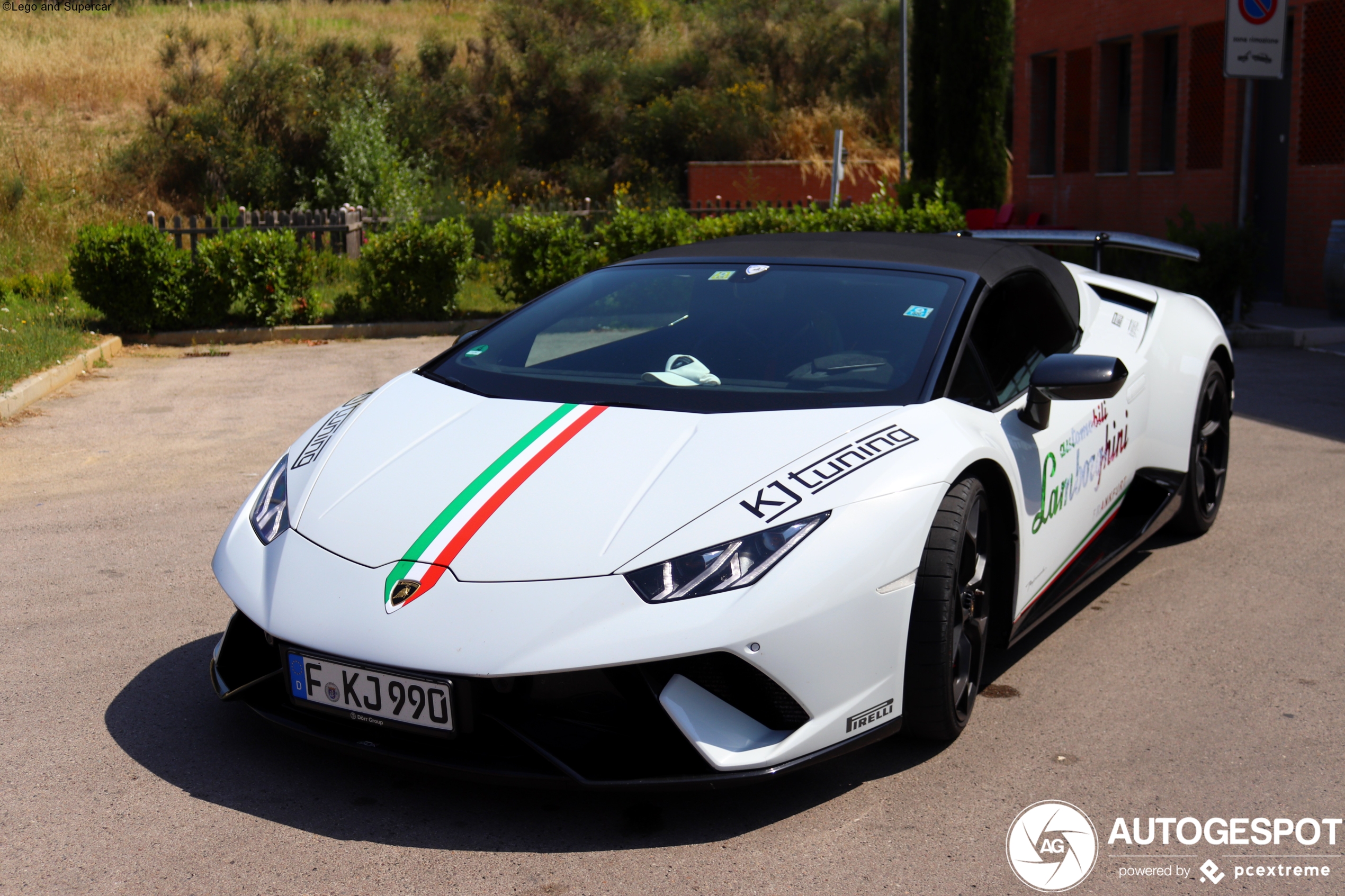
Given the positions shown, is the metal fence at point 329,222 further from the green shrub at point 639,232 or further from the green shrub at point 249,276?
the green shrub at point 249,276

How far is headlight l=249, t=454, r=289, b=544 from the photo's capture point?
127 inches

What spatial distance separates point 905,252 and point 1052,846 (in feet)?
6.87

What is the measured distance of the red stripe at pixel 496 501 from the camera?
2816 mm

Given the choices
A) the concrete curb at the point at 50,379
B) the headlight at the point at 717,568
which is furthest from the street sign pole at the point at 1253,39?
the concrete curb at the point at 50,379

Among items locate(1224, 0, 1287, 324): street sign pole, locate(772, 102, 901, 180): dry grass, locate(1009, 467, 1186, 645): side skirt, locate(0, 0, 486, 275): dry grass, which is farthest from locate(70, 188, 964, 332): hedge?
locate(772, 102, 901, 180): dry grass

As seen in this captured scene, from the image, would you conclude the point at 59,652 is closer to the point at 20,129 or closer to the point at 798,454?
the point at 798,454

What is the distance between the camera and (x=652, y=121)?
30.4 metres

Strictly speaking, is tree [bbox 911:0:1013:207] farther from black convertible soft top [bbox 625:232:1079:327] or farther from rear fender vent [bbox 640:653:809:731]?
rear fender vent [bbox 640:653:809:731]

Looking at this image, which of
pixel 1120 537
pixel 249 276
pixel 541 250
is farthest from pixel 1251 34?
pixel 249 276

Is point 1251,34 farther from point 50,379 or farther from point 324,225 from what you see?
point 324,225

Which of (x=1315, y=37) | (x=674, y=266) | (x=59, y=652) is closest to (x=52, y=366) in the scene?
(x=59, y=652)

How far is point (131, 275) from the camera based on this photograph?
1269 cm

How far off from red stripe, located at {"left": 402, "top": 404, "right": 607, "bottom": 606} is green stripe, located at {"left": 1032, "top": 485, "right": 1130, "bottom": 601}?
151 centimetres

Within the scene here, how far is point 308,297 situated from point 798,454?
457 inches
